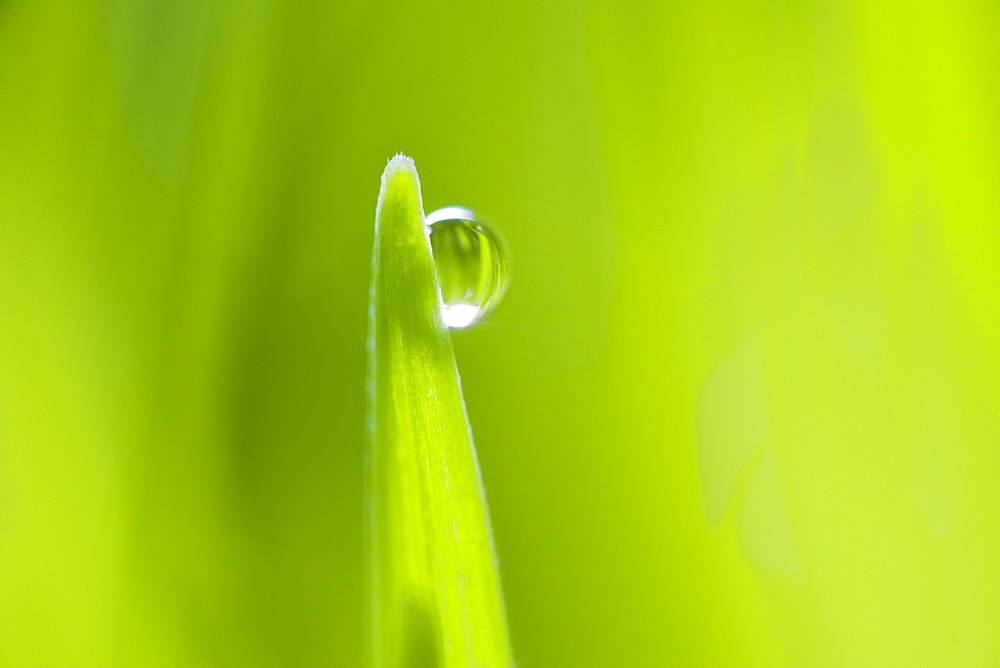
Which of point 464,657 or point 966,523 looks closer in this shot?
point 464,657

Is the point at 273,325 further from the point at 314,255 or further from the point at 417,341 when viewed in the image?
the point at 417,341

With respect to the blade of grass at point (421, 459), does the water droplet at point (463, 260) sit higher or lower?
higher

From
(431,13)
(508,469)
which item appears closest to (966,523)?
(508,469)

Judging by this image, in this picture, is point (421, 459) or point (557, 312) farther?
point (557, 312)
